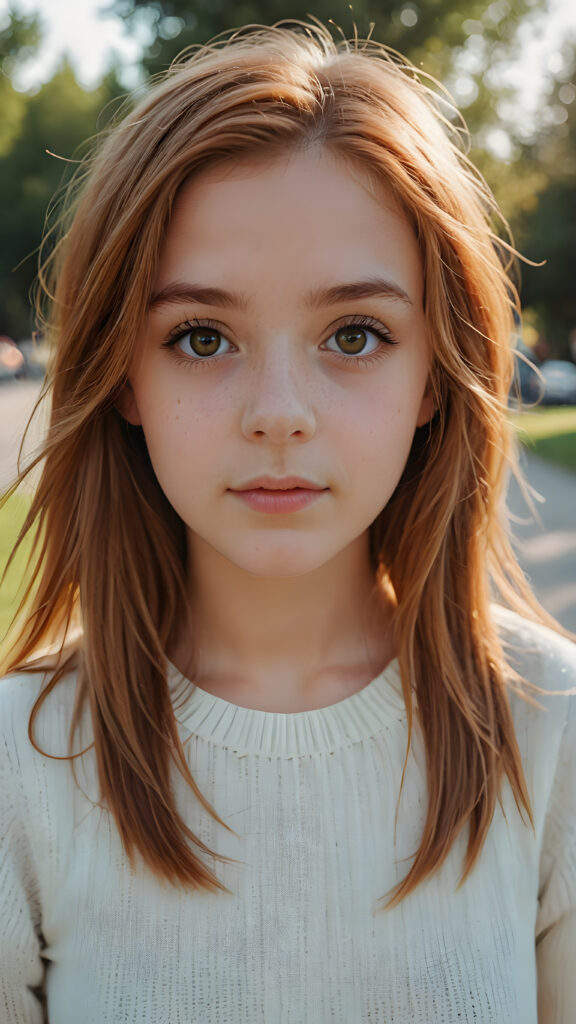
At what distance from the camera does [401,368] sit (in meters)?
1.55

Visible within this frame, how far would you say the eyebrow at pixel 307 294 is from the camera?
4.72 ft

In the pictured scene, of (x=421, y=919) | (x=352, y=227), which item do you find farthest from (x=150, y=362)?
(x=421, y=919)

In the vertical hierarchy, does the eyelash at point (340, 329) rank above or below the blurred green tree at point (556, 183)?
below

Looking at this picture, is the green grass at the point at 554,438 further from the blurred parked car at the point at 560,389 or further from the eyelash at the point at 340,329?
the eyelash at the point at 340,329

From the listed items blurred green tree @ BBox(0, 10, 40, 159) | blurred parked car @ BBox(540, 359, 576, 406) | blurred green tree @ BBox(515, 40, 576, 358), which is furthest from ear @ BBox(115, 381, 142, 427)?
blurred green tree @ BBox(515, 40, 576, 358)

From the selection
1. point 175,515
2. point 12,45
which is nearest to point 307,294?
point 175,515

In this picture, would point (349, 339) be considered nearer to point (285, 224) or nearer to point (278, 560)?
point (285, 224)

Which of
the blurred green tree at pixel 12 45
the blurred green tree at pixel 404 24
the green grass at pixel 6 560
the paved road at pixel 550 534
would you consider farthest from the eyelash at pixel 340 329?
the blurred green tree at pixel 12 45

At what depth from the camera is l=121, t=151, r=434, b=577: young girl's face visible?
1.43 m

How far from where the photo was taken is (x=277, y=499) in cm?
146

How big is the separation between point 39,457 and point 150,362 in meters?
0.25

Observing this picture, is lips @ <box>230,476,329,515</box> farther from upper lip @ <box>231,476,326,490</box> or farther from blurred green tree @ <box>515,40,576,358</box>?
blurred green tree @ <box>515,40,576,358</box>

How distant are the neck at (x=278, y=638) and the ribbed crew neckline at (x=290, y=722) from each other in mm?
33

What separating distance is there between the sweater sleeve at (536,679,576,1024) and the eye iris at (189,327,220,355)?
31.4 inches
